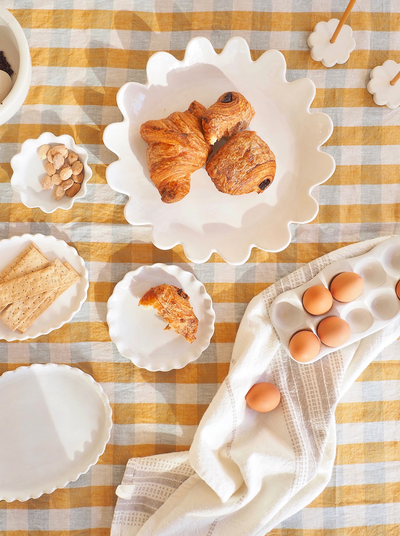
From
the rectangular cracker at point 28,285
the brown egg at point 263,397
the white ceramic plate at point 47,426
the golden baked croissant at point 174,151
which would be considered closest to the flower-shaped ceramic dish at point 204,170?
the golden baked croissant at point 174,151

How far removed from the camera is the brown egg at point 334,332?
117cm

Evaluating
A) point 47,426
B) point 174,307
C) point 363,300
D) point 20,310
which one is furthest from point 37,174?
point 363,300

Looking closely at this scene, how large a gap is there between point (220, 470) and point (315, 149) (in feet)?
3.11

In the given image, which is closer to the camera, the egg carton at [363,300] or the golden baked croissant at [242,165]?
the golden baked croissant at [242,165]

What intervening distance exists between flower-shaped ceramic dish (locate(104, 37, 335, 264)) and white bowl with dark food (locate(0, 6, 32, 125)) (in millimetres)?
262

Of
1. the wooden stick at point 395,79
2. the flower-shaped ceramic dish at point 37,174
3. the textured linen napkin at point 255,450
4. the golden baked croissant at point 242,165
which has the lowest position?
the textured linen napkin at point 255,450

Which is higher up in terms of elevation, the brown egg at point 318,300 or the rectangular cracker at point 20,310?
the brown egg at point 318,300

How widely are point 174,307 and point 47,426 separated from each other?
0.54 m

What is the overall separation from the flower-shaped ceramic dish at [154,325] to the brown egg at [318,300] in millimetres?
277

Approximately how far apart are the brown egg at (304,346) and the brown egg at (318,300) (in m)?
0.07

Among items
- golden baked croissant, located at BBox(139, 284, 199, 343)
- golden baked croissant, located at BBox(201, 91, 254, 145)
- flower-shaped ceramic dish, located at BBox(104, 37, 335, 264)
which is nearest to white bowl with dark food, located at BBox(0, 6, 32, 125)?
flower-shaped ceramic dish, located at BBox(104, 37, 335, 264)

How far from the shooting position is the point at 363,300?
123cm

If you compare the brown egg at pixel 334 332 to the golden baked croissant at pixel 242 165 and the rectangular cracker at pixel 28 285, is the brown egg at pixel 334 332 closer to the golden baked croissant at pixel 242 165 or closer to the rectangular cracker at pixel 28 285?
the golden baked croissant at pixel 242 165

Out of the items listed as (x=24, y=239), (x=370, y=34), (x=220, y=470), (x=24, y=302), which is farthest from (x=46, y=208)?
(x=370, y=34)
